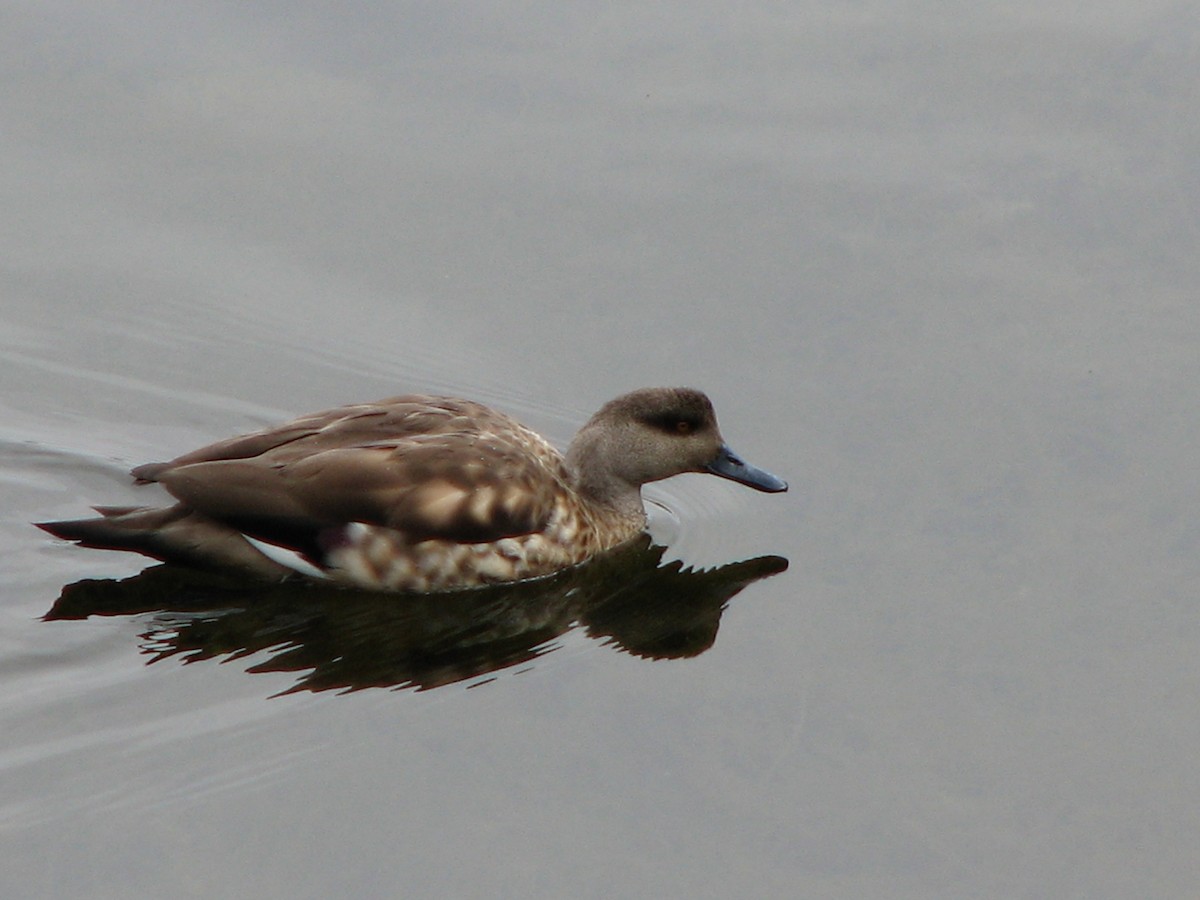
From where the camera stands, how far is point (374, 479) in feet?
32.8

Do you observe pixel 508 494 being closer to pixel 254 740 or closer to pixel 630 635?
pixel 630 635

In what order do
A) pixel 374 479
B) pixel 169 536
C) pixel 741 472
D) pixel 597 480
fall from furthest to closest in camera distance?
pixel 597 480
pixel 741 472
pixel 374 479
pixel 169 536

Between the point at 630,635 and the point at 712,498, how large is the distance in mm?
1675

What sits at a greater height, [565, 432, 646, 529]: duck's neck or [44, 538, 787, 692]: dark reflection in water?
[565, 432, 646, 529]: duck's neck

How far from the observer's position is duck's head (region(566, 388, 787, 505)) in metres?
10.7

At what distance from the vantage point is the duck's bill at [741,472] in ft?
35.1

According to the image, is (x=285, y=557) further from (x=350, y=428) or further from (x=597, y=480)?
(x=597, y=480)

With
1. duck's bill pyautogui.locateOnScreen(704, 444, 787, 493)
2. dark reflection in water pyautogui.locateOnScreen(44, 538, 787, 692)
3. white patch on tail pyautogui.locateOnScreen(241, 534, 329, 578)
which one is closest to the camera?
dark reflection in water pyautogui.locateOnScreen(44, 538, 787, 692)

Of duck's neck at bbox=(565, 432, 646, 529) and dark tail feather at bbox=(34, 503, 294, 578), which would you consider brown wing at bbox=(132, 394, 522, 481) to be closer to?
dark tail feather at bbox=(34, 503, 294, 578)

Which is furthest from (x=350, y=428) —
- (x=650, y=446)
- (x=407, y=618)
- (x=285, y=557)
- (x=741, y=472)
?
(x=741, y=472)

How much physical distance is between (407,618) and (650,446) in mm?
1722

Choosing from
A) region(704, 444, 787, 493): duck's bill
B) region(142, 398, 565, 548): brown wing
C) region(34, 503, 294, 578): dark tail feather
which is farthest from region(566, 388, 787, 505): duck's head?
region(34, 503, 294, 578): dark tail feather

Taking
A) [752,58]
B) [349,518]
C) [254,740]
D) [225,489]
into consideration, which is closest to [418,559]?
[349,518]

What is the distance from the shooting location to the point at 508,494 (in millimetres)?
10273
